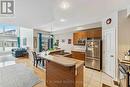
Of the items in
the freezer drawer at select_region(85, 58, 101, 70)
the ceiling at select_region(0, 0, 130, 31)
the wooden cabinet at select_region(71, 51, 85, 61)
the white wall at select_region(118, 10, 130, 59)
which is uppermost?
the ceiling at select_region(0, 0, 130, 31)

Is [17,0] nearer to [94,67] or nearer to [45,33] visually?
[94,67]

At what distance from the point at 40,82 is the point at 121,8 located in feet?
13.4

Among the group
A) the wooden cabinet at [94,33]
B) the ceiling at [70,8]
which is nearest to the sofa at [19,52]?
the ceiling at [70,8]

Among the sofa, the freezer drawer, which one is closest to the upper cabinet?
the freezer drawer

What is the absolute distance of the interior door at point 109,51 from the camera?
15.9 ft

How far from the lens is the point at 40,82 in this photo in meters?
4.38

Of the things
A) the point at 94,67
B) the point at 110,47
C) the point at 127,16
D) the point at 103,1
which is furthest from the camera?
the point at 94,67

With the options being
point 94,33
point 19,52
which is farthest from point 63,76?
point 19,52

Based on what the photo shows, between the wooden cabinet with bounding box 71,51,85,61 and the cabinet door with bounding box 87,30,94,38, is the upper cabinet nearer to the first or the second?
the cabinet door with bounding box 87,30,94,38

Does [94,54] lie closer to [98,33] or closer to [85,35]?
[98,33]

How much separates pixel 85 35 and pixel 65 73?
501 cm

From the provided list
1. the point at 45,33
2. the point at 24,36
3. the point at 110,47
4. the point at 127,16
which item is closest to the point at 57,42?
the point at 45,33

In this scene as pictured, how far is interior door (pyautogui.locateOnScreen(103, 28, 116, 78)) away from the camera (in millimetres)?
4832

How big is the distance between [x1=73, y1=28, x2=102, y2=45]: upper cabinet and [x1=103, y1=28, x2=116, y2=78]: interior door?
82cm
